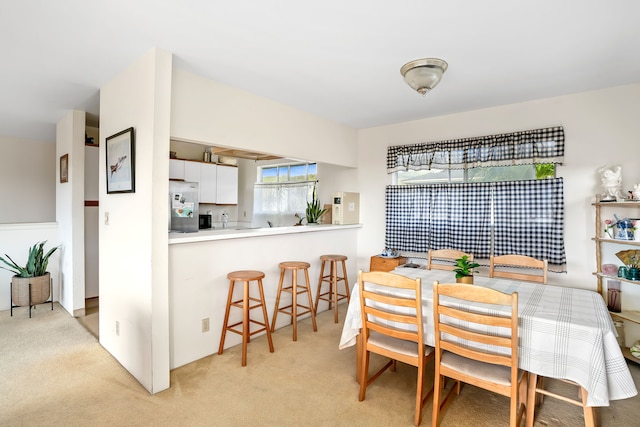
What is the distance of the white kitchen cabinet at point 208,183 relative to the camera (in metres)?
5.49

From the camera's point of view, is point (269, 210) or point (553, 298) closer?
point (553, 298)

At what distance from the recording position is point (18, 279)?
375 centimetres

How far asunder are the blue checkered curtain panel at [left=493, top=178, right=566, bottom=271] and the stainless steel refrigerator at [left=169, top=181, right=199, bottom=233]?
10.2 ft

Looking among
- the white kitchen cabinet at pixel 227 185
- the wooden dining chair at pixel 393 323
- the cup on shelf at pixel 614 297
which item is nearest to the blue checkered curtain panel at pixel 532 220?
the cup on shelf at pixel 614 297

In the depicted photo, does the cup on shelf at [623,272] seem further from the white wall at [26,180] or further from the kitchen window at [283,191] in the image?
the white wall at [26,180]

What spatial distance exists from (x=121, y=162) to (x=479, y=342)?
2722mm

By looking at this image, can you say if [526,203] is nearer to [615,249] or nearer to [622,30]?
[615,249]

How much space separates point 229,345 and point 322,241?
1.57 metres

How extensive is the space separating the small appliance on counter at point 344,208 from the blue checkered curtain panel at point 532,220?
170 cm

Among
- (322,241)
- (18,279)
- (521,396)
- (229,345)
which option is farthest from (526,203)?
(18,279)

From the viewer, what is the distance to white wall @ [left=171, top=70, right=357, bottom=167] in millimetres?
2566

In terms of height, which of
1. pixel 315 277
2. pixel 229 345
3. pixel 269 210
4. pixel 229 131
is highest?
pixel 229 131

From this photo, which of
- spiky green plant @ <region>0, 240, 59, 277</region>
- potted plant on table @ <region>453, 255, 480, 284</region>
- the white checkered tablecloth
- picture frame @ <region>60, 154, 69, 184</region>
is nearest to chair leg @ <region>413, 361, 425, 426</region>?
the white checkered tablecloth

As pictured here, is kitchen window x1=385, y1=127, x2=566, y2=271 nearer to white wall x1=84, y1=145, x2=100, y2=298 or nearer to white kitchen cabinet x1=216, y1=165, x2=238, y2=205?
white kitchen cabinet x1=216, y1=165, x2=238, y2=205
